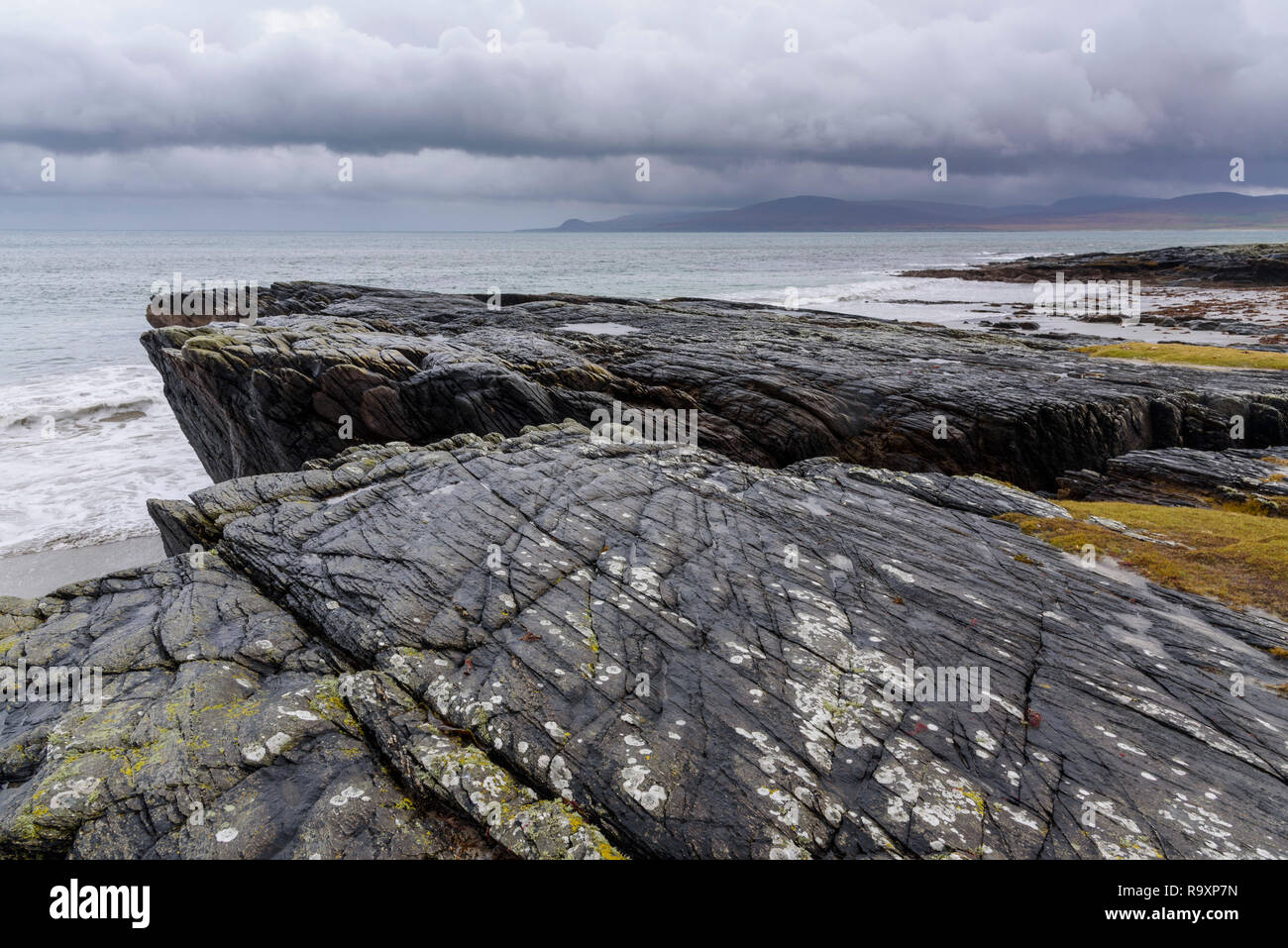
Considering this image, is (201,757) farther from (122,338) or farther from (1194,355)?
(122,338)

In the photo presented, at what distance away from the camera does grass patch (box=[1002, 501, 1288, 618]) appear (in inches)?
537

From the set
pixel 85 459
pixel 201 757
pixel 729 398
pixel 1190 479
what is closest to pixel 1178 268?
pixel 1190 479

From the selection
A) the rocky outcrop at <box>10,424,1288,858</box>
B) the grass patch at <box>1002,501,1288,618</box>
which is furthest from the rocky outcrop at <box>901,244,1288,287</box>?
the rocky outcrop at <box>10,424,1288,858</box>

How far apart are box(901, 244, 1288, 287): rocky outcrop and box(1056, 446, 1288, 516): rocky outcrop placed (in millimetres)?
116053

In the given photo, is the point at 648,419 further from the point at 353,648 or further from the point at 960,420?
the point at 353,648

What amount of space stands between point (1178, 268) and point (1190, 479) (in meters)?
135

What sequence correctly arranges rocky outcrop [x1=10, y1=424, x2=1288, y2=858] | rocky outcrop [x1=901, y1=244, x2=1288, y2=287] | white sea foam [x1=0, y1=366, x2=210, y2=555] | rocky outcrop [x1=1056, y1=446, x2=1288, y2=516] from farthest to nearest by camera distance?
rocky outcrop [x1=901, y1=244, x2=1288, y2=287]
white sea foam [x1=0, y1=366, x2=210, y2=555]
rocky outcrop [x1=1056, y1=446, x2=1288, y2=516]
rocky outcrop [x1=10, y1=424, x2=1288, y2=858]

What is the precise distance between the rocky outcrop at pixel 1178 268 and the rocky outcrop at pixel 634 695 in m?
134

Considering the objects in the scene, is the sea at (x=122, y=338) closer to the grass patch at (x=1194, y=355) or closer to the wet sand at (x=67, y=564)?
the wet sand at (x=67, y=564)

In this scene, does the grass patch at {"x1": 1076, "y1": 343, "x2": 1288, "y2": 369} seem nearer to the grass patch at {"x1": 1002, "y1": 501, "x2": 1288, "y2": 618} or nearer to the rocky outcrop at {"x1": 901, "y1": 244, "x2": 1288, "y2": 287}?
the grass patch at {"x1": 1002, "y1": 501, "x2": 1288, "y2": 618}

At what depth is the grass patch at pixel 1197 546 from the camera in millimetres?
13641

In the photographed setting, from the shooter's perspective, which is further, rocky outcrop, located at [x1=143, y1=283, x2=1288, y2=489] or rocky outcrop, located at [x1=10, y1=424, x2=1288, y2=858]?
rocky outcrop, located at [x1=143, y1=283, x2=1288, y2=489]
